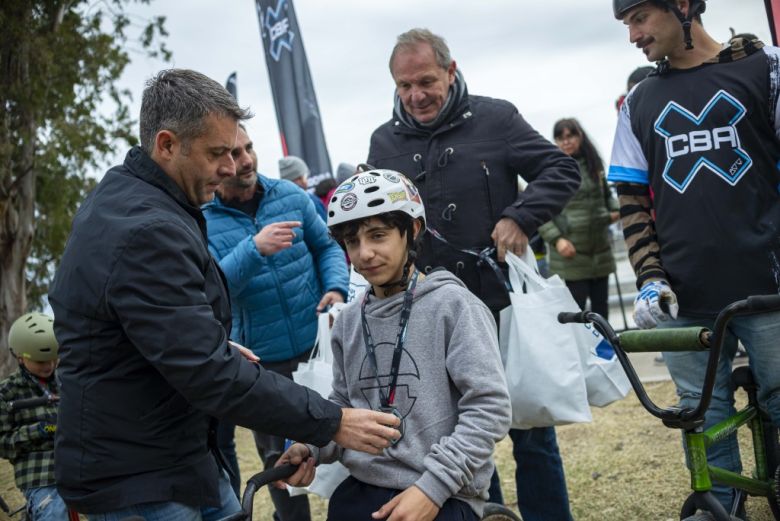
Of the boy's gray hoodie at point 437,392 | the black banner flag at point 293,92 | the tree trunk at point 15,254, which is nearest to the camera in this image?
the boy's gray hoodie at point 437,392

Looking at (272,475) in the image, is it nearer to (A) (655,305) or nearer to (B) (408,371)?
(B) (408,371)

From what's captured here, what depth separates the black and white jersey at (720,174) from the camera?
2930 millimetres

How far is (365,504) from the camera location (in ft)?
8.46

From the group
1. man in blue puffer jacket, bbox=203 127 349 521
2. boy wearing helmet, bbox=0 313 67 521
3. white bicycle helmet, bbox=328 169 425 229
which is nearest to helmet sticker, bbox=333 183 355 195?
white bicycle helmet, bbox=328 169 425 229

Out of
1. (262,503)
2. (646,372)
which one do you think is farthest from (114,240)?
(646,372)

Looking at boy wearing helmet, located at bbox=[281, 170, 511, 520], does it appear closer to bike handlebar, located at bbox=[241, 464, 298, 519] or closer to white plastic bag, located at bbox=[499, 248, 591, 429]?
bike handlebar, located at bbox=[241, 464, 298, 519]

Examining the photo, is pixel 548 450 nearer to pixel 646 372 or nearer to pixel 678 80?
pixel 678 80

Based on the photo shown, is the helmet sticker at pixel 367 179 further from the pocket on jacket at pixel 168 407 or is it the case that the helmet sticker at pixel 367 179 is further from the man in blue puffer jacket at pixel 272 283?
Answer: the man in blue puffer jacket at pixel 272 283

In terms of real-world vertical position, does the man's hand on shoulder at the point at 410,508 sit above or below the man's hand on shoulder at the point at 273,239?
below

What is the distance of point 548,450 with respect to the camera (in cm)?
352

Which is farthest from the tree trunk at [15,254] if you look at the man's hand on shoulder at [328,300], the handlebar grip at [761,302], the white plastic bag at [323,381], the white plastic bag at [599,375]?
the handlebar grip at [761,302]

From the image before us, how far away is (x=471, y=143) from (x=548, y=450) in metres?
1.47

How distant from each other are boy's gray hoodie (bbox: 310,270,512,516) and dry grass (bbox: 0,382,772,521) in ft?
7.54

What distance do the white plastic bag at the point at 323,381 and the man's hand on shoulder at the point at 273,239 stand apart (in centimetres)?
40
